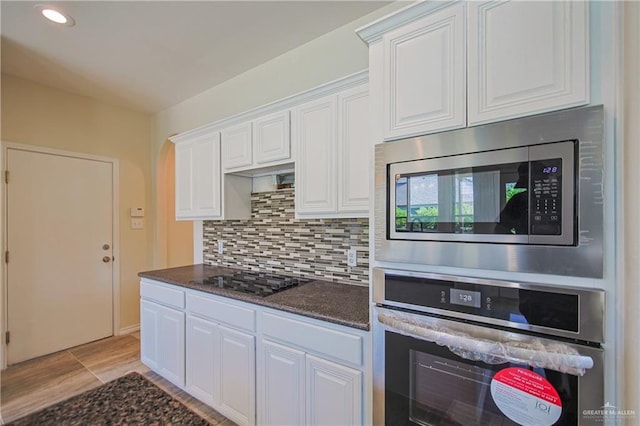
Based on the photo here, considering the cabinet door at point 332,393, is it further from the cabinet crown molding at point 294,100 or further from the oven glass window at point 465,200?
the cabinet crown molding at point 294,100

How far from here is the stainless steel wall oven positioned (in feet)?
2.95

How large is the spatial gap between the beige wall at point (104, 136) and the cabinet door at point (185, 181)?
119cm

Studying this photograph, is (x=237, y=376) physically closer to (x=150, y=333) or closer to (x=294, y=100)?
(x=150, y=333)

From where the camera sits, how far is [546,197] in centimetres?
95

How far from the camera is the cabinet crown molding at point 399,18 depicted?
1.17 meters

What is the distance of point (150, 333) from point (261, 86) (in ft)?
7.73

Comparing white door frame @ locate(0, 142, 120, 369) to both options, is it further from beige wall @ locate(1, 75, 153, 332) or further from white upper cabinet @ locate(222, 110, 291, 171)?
white upper cabinet @ locate(222, 110, 291, 171)

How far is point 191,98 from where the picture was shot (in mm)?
3322

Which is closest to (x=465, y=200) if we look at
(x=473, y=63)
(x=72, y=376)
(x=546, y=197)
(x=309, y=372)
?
(x=546, y=197)

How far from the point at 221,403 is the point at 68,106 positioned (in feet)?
10.8

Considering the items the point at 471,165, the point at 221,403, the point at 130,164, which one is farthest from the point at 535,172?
the point at 130,164

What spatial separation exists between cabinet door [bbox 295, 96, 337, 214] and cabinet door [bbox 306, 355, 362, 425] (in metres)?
0.88

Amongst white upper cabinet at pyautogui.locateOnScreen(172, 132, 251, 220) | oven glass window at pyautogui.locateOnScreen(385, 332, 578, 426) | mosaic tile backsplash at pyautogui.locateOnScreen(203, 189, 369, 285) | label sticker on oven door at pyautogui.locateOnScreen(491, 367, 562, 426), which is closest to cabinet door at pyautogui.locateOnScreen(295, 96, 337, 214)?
mosaic tile backsplash at pyautogui.locateOnScreen(203, 189, 369, 285)

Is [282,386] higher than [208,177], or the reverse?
[208,177]
